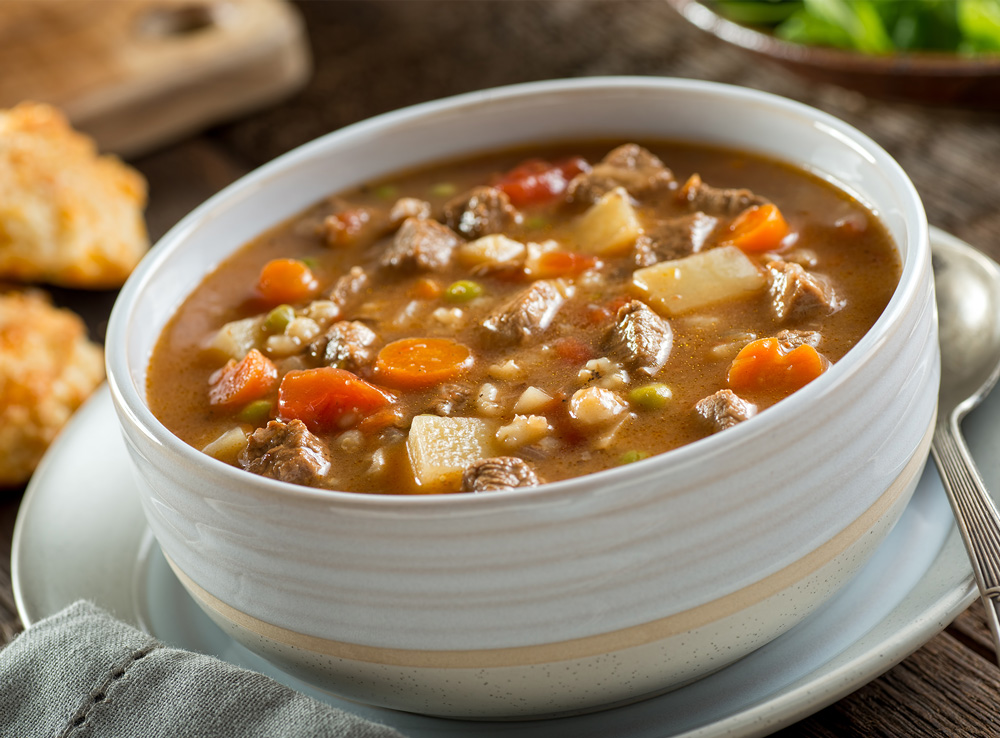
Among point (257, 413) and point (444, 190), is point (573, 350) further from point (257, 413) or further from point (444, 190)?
point (444, 190)

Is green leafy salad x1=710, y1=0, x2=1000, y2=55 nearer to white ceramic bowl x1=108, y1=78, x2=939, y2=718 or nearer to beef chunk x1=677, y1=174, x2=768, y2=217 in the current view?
beef chunk x1=677, y1=174, x2=768, y2=217

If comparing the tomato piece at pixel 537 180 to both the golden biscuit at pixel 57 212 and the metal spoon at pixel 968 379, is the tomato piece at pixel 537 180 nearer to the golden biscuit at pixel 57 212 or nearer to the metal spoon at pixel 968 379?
the metal spoon at pixel 968 379

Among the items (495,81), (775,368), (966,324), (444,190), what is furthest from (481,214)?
(495,81)

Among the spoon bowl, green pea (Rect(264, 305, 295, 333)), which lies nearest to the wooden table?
the spoon bowl

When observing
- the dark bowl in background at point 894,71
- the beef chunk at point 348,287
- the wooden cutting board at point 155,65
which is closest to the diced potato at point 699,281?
the beef chunk at point 348,287

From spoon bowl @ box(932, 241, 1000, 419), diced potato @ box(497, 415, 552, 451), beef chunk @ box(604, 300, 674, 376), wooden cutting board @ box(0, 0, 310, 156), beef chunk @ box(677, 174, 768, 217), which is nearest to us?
diced potato @ box(497, 415, 552, 451)
